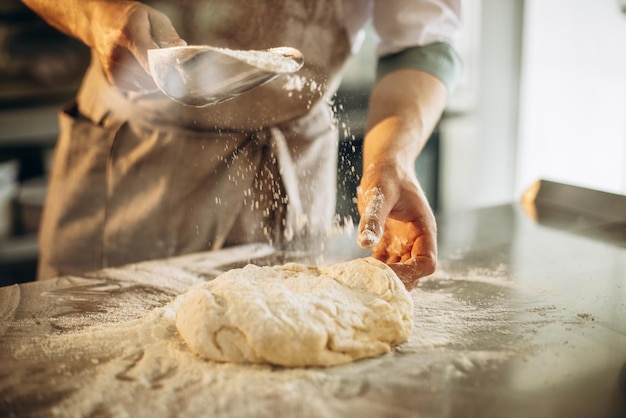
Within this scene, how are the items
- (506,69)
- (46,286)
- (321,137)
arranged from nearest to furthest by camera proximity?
(46,286) < (321,137) < (506,69)

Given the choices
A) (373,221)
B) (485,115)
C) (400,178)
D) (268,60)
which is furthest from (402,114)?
(485,115)

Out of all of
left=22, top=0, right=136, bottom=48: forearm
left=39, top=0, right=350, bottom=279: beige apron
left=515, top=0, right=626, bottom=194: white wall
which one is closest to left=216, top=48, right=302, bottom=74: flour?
left=22, top=0, right=136, bottom=48: forearm

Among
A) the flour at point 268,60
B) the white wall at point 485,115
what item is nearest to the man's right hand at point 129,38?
the flour at point 268,60

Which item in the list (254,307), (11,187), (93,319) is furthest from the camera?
(11,187)

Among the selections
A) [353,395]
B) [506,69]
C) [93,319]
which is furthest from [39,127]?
[506,69]

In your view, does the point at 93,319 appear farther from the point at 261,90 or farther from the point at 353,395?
the point at 261,90

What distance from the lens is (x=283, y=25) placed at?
1551 millimetres

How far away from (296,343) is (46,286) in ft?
2.35

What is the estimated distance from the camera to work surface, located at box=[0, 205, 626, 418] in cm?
89

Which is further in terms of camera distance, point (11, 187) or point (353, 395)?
point (11, 187)

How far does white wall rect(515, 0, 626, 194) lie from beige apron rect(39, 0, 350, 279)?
2362 millimetres

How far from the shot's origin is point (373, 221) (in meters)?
1.23

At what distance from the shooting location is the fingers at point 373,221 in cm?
121

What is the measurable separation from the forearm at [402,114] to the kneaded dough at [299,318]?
0.43m
